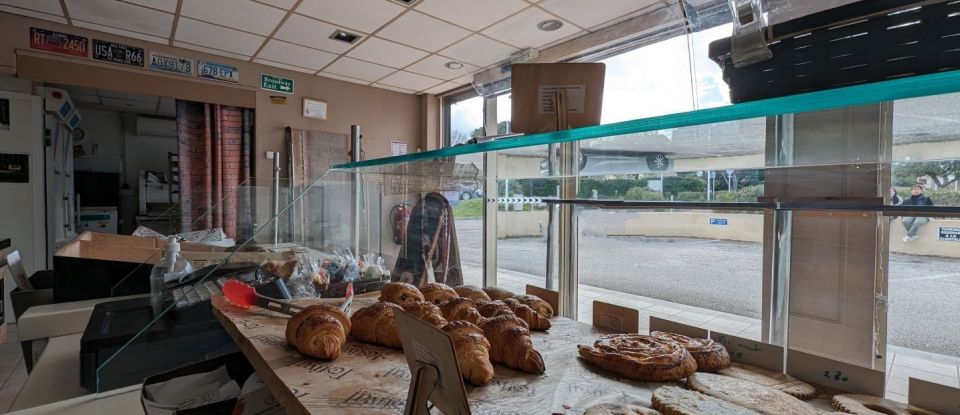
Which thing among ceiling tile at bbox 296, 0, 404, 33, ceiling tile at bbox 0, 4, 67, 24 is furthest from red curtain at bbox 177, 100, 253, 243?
ceiling tile at bbox 296, 0, 404, 33

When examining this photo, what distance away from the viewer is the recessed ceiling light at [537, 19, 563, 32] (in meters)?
3.30

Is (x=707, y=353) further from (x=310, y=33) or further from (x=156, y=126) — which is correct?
(x=156, y=126)

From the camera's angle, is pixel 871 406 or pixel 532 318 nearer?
pixel 871 406

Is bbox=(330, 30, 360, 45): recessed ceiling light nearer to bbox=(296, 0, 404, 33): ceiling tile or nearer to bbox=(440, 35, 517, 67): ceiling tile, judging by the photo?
bbox=(296, 0, 404, 33): ceiling tile

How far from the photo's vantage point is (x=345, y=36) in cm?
375

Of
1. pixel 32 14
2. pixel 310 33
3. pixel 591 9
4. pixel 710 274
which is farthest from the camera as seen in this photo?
pixel 310 33

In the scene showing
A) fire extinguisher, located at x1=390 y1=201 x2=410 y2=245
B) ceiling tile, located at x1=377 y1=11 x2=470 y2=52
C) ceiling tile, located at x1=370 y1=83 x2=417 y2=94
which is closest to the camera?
fire extinguisher, located at x1=390 y1=201 x2=410 y2=245

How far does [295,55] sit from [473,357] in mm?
4338

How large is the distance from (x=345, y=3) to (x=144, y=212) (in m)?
6.00

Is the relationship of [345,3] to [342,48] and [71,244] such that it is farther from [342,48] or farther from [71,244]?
[71,244]


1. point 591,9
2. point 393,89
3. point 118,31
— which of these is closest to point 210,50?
point 118,31

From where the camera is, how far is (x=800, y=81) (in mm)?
562

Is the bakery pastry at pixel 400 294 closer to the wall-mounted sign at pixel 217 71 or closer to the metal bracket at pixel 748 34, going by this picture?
the metal bracket at pixel 748 34

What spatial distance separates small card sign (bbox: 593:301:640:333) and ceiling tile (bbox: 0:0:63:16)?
173 inches
